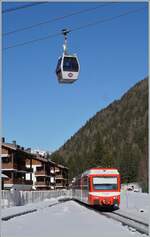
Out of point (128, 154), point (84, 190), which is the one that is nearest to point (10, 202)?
point (84, 190)

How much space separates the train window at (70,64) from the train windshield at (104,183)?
69.3 ft

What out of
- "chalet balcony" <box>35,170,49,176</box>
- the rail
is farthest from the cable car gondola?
"chalet balcony" <box>35,170,49,176</box>

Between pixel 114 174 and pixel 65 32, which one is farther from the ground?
pixel 65 32

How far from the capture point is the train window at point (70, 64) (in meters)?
20.8

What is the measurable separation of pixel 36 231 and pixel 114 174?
78.2 ft

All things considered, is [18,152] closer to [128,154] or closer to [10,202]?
[10,202]

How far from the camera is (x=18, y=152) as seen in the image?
92.8 meters

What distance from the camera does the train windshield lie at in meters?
41.7

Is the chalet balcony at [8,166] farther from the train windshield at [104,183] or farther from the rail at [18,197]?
the train windshield at [104,183]

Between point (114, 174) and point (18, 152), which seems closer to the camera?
point (114, 174)

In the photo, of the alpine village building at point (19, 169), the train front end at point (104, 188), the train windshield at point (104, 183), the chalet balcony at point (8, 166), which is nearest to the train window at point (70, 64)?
the train front end at point (104, 188)

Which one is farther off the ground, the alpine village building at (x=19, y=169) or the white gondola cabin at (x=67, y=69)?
the white gondola cabin at (x=67, y=69)

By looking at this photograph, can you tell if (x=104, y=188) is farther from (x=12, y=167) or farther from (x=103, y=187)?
(x=12, y=167)

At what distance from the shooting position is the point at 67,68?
815 inches
